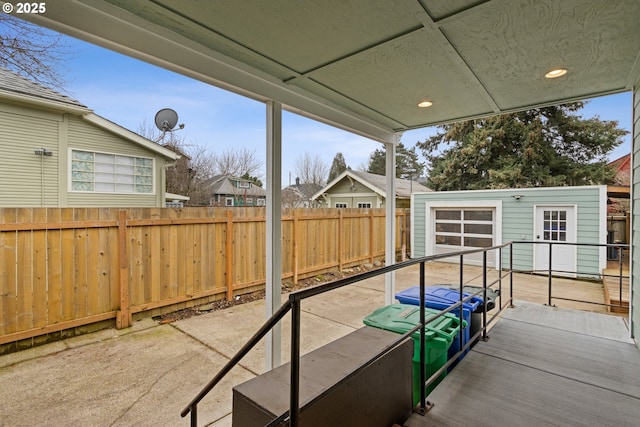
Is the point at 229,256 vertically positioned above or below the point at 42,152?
below

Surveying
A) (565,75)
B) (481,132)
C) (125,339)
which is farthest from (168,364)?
(481,132)

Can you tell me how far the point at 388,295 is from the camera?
12.2 feet

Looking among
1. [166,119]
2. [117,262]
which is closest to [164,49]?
[117,262]

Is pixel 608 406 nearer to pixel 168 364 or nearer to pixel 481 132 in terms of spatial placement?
pixel 168 364

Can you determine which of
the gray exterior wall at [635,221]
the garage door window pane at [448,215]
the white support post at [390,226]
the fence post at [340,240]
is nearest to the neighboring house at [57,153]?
the white support post at [390,226]

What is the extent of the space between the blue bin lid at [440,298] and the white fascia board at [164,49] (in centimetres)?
187

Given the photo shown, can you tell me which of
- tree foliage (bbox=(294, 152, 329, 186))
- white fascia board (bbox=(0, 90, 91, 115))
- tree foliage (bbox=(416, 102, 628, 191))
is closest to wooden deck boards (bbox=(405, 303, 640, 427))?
white fascia board (bbox=(0, 90, 91, 115))

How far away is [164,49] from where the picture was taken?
173cm

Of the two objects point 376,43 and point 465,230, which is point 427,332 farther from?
point 465,230

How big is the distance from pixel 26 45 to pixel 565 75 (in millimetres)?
4574

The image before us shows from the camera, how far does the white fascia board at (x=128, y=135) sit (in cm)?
422

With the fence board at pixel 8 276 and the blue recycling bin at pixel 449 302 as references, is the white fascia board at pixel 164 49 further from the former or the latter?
the fence board at pixel 8 276

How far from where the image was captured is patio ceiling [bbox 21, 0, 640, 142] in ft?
4.88

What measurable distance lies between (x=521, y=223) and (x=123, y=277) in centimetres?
839
